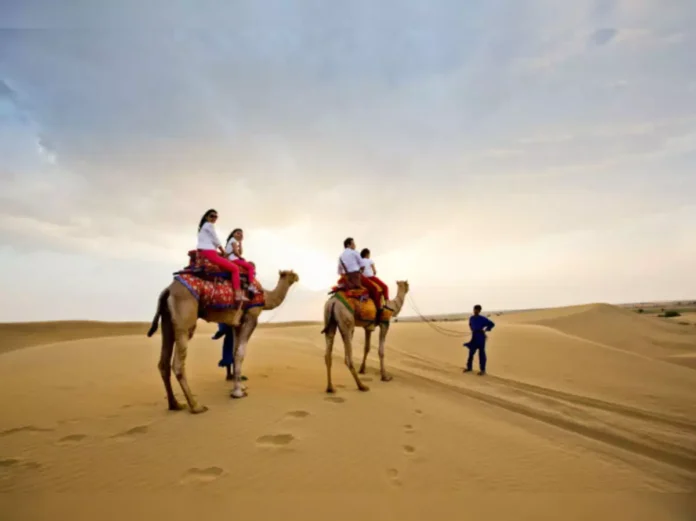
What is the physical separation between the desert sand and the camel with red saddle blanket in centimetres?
50

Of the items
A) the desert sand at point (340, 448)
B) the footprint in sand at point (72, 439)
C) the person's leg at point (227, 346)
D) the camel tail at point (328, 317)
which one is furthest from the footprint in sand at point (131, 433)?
the camel tail at point (328, 317)

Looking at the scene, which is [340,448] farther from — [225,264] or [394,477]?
[225,264]

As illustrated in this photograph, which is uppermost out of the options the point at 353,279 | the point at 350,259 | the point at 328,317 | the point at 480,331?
the point at 350,259

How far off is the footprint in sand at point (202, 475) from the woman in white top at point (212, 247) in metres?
3.59

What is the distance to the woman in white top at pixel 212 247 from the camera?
776 centimetres

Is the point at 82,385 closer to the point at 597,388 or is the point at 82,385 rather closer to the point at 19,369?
the point at 19,369

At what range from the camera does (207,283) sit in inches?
302

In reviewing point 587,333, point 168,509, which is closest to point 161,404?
point 168,509

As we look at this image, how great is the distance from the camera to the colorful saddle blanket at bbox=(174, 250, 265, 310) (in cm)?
744

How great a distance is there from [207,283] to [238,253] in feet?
4.36

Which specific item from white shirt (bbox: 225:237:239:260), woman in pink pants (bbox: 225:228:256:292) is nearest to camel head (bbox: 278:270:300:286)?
woman in pink pants (bbox: 225:228:256:292)

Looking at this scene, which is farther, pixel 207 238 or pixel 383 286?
pixel 383 286

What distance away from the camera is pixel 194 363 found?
1291 centimetres

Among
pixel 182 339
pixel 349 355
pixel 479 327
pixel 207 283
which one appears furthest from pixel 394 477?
pixel 479 327
